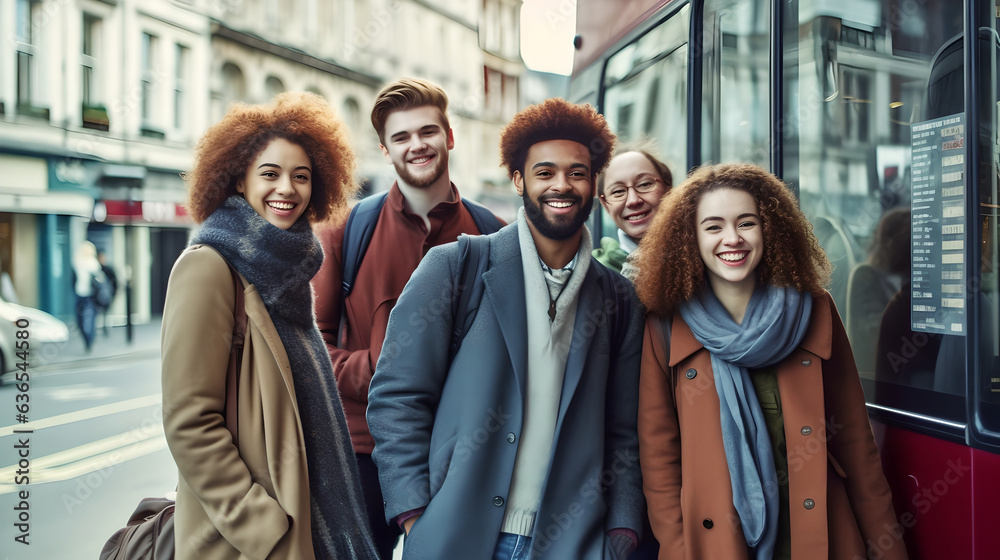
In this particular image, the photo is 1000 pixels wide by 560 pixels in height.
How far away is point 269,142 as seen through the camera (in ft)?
6.74

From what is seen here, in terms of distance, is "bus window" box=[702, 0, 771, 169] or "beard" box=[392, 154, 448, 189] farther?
"bus window" box=[702, 0, 771, 169]

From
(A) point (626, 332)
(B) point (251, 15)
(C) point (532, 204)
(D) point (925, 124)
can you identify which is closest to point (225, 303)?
(C) point (532, 204)

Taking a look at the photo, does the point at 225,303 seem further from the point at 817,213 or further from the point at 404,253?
the point at 817,213

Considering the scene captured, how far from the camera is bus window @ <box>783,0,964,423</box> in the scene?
205 centimetres

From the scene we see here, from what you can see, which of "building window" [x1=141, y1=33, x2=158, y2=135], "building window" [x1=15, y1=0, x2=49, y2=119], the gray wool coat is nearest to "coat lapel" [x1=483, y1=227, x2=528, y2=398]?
the gray wool coat

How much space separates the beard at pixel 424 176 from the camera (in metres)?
2.52

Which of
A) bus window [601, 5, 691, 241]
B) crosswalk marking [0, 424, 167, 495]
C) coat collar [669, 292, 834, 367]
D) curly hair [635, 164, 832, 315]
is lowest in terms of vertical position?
crosswalk marking [0, 424, 167, 495]

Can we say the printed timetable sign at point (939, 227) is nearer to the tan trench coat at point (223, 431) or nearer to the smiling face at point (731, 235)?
the smiling face at point (731, 235)

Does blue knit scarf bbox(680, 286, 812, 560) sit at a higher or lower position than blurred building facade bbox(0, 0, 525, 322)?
lower

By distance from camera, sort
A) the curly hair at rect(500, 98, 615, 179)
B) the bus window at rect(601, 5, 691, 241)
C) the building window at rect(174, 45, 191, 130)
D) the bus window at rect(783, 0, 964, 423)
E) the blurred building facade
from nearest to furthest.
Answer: the bus window at rect(783, 0, 964, 423) < the curly hair at rect(500, 98, 615, 179) < the bus window at rect(601, 5, 691, 241) < the blurred building facade < the building window at rect(174, 45, 191, 130)

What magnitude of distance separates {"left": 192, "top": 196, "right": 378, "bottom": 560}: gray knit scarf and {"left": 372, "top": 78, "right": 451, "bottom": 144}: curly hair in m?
0.64

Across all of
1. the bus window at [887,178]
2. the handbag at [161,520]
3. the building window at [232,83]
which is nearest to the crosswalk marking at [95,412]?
the handbag at [161,520]

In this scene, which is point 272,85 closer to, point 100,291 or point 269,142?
point 100,291

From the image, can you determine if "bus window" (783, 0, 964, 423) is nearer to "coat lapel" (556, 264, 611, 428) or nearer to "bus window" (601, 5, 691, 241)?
"bus window" (601, 5, 691, 241)
